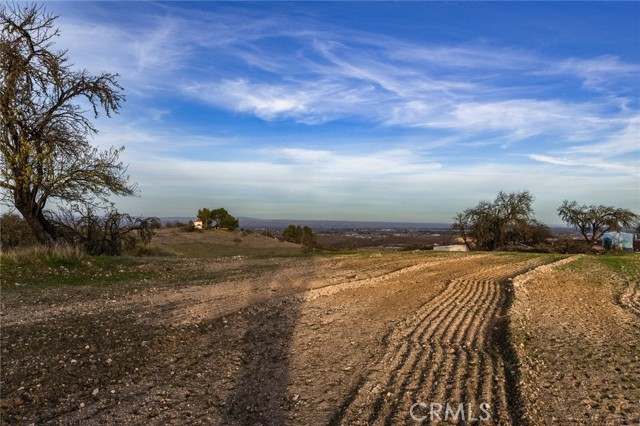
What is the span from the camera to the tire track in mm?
4297

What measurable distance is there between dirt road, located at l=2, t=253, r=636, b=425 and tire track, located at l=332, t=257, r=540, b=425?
0.02 meters

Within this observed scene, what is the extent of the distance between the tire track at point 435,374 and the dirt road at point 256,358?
0.02 m

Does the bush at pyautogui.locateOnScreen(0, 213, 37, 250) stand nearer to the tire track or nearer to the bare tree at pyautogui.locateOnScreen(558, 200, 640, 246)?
the tire track

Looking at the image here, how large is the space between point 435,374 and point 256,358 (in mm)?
2192

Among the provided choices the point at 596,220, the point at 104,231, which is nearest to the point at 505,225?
the point at 596,220

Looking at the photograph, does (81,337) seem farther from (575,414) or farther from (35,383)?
(575,414)

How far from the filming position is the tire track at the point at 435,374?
430 cm

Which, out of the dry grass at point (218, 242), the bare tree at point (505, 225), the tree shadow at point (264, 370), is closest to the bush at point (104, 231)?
the dry grass at point (218, 242)

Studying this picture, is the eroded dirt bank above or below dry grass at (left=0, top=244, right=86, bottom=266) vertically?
below

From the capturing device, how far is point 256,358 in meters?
5.89

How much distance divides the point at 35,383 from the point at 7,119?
1251 cm

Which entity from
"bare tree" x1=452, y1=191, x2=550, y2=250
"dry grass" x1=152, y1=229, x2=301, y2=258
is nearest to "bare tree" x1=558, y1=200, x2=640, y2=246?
"bare tree" x1=452, y1=191, x2=550, y2=250

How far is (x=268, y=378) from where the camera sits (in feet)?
17.1

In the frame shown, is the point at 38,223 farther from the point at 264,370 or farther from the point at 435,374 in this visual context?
the point at 435,374
